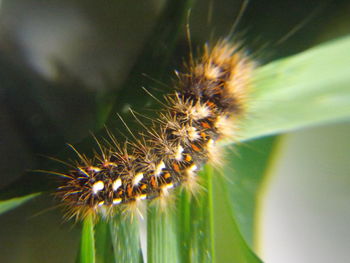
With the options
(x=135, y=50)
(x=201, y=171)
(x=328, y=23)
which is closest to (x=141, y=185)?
(x=201, y=171)

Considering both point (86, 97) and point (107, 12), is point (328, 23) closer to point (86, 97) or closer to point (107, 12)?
point (107, 12)

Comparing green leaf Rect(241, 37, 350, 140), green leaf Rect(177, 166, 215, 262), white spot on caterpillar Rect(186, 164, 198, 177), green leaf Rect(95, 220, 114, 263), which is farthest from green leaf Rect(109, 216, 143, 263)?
green leaf Rect(241, 37, 350, 140)

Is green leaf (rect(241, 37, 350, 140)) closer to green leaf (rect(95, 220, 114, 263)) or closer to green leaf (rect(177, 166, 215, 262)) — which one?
green leaf (rect(177, 166, 215, 262))

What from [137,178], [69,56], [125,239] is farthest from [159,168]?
[69,56]

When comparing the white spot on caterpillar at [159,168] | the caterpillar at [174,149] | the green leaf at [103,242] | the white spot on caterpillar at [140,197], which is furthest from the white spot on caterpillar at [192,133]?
the green leaf at [103,242]

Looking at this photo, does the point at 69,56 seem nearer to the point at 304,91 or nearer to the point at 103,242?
the point at 103,242

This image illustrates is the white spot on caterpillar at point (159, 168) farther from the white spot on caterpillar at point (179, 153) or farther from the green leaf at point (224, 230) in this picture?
the green leaf at point (224, 230)
